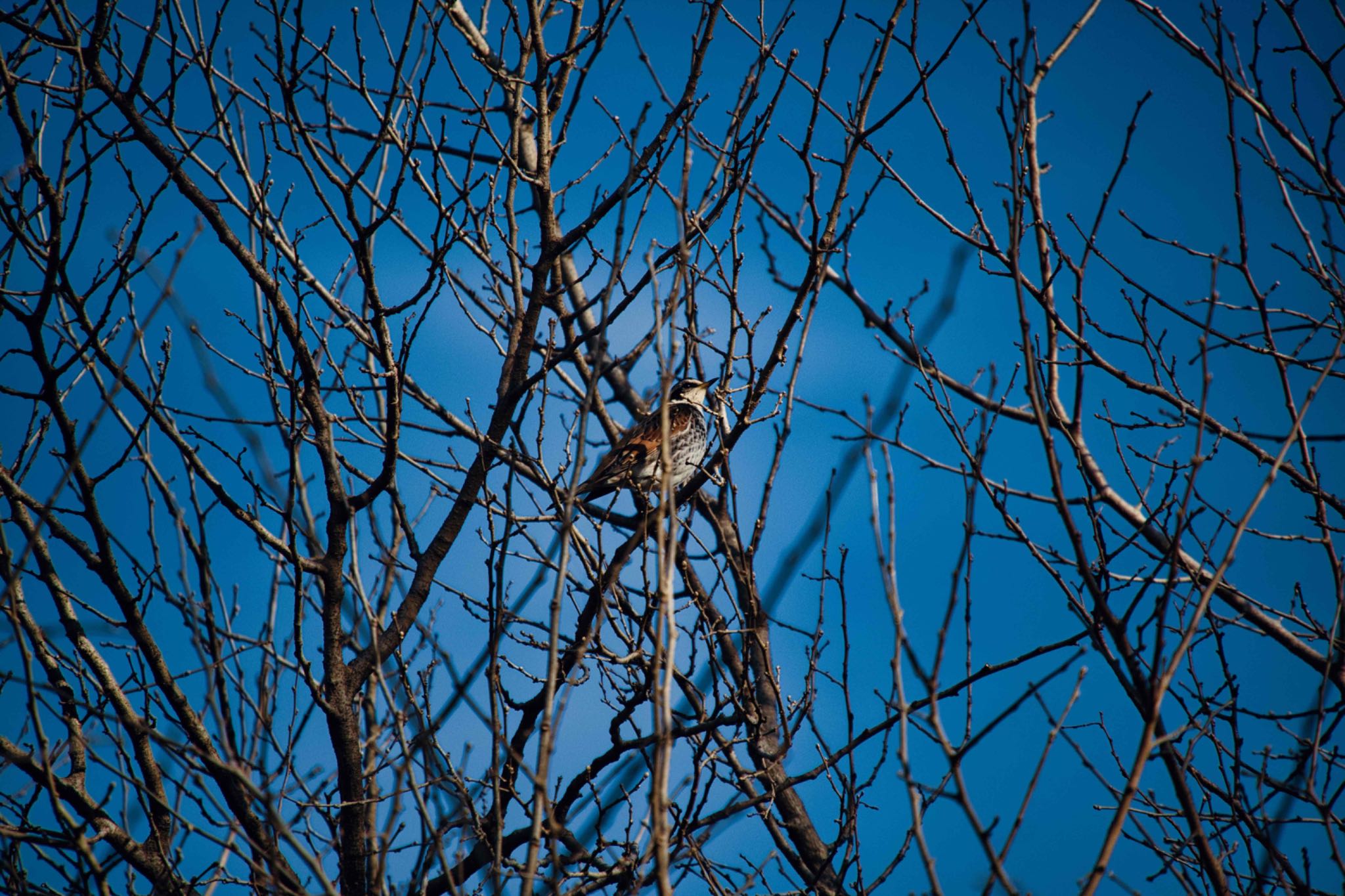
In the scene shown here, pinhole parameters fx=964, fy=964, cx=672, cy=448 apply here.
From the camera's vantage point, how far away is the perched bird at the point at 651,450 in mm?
6617

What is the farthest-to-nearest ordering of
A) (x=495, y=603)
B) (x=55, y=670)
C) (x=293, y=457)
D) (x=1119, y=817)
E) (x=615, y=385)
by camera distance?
1. (x=615, y=385)
2. (x=55, y=670)
3. (x=293, y=457)
4. (x=495, y=603)
5. (x=1119, y=817)

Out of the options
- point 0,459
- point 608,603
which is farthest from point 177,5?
point 608,603

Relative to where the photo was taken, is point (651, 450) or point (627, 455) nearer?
point (627, 455)

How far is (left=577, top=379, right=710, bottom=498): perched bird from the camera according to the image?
6.62m

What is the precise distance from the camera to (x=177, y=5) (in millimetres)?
3949

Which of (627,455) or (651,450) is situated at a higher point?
(651,450)

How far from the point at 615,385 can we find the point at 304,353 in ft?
13.7

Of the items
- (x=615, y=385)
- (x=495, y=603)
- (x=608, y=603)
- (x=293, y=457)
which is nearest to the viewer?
(x=495, y=603)

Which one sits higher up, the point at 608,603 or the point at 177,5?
the point at 177,5

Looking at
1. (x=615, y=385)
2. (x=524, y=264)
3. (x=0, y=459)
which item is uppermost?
(x=615, y=385)

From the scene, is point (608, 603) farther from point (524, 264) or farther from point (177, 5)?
point (177, 5)

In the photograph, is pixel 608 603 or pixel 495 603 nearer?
pixel 495 603

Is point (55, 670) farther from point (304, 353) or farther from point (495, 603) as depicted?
point (495, 603)

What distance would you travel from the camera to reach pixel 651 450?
695 centimetres
